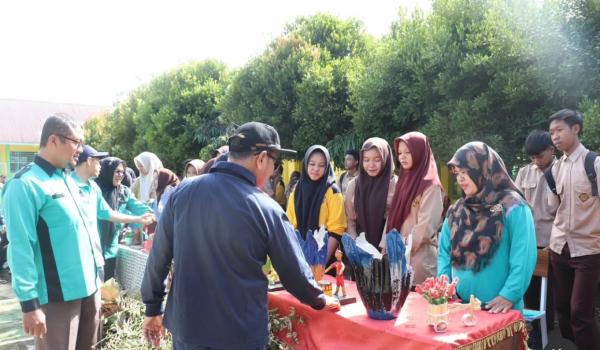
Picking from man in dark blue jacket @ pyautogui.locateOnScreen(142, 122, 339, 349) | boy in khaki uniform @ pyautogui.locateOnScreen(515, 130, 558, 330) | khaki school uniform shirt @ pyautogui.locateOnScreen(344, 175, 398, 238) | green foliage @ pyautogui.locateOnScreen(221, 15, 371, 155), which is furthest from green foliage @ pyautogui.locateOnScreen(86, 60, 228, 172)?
man in dark blue jacket @ pyautogui.locateOnScreen(142, 122, 339, 349)

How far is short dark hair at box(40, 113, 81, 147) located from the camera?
256 cm

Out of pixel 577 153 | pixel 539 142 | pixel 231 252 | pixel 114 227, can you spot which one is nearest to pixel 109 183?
pixel 114 227

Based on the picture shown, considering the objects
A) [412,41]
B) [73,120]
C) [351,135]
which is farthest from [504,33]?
[73,120]

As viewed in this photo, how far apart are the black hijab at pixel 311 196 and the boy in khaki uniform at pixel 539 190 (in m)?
1.62

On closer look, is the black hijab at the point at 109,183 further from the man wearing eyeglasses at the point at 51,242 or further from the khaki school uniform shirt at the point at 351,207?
the khaki school uniform shirt at the point at 351,207

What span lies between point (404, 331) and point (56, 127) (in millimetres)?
2005

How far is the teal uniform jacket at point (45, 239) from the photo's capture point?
7.68 feet

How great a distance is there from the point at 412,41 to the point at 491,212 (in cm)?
378

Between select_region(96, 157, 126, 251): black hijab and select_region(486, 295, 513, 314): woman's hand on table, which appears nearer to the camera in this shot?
select_region(486, 295, 513, 314): woman's hand on table

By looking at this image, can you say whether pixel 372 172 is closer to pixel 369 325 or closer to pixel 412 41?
pixel 369 325

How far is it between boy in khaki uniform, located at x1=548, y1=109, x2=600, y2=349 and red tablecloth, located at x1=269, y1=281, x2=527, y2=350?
1.36 meters

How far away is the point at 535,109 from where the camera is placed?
4.82 meters

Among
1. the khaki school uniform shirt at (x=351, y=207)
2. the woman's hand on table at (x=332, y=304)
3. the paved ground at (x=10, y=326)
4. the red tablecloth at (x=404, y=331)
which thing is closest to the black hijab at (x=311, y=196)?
the khaki school uniform shirt at (x=351, y=207)

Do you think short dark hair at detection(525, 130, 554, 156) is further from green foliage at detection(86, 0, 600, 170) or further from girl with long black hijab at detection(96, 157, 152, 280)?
girl with long black hijab at detection(96, 157, 152, 280)
